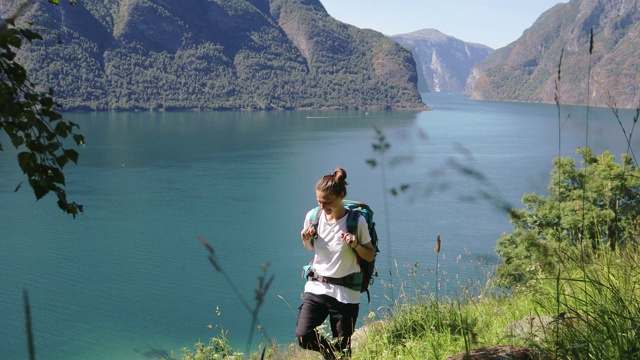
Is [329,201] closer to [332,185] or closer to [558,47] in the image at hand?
[332,185]

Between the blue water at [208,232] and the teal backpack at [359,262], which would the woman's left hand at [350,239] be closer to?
the teal backpack at [359,262]

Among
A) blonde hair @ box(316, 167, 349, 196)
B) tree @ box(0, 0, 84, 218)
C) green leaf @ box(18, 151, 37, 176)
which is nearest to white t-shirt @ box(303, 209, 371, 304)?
blonde hair @ box(316, 167, 349, 196)

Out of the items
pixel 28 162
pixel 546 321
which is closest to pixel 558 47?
pixel 546 321

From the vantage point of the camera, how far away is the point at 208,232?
22047 mm

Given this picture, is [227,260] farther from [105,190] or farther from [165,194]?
[105,190]

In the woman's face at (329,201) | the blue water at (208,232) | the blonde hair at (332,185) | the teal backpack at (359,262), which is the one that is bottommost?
the blue water at (208,232)

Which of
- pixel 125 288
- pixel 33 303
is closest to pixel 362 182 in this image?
pixel 125 288

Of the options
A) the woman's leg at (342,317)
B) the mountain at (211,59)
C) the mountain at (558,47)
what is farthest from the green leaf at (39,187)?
the mountain at (558,47)

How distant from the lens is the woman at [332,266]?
263 centimetres

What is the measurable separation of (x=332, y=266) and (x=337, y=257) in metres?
0.05

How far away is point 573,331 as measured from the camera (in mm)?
1307

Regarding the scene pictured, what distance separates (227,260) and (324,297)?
646 inches

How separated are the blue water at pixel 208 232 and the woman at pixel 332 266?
18cm

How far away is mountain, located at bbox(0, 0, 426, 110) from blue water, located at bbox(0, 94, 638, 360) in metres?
53.0
